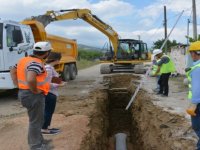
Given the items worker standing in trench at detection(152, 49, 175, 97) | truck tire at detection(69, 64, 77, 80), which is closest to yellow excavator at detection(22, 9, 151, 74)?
truck tire at detection(69, 64, 77, 80)

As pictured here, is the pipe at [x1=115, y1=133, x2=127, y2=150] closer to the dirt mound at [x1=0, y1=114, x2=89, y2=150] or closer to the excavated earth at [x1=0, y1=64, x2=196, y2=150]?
the excavated earth at [x1=0, y1=64, x2=196, y2=150]

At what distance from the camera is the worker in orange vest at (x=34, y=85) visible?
5.88 meters

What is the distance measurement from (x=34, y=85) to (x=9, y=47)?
7.28 metres

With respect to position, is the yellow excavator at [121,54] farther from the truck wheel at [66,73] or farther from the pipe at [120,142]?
the pipe at [120,142]

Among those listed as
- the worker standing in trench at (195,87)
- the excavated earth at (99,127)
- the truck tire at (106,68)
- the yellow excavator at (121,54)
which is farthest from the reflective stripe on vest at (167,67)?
the truck tire at (106,68)

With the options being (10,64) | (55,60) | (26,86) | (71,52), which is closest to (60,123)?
(55,60)

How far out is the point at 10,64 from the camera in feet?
41.8

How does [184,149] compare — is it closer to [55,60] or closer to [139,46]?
[55,60]

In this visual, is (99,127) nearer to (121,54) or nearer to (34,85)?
(34,85)

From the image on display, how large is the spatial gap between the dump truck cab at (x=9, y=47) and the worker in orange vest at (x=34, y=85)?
610 centimetres

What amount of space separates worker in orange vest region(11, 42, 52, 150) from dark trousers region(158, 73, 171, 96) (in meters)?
7.42

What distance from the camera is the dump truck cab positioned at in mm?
12328

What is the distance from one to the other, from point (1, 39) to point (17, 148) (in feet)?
21.7

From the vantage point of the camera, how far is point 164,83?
1324 cm
